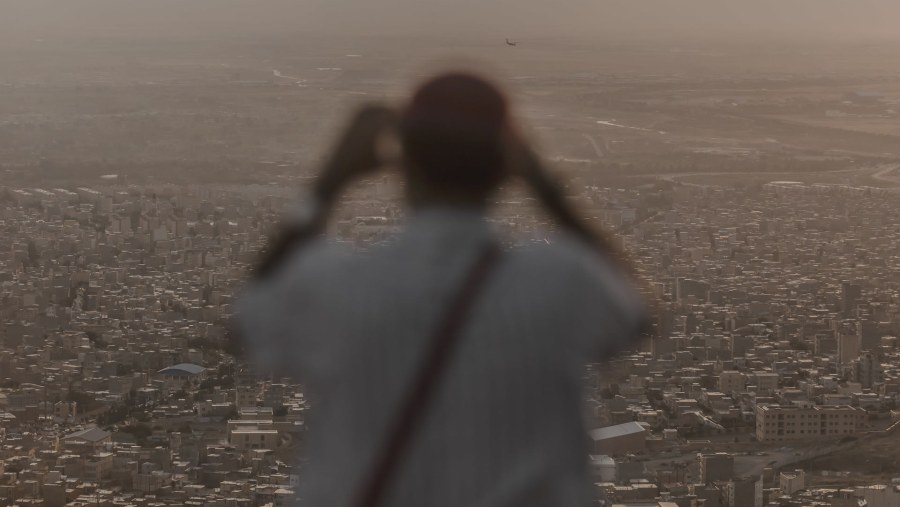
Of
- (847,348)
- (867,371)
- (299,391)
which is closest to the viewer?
(299,391)

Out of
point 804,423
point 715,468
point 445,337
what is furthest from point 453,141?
point 804,423

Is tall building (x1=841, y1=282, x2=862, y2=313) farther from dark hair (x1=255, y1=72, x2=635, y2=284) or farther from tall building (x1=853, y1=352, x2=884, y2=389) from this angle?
dark hair (x1=255, y1=72, x2=635, y2=284)

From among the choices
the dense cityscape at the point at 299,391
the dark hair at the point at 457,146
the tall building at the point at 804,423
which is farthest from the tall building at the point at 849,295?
the dark hair at the point at 457,146

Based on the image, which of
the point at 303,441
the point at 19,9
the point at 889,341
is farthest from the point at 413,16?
the point at 303,441

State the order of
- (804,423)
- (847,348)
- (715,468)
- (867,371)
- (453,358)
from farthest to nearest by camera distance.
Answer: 1. (847,348)
2. (867,371)
3. (804,423)
4. (715,468)
5. (453,358)

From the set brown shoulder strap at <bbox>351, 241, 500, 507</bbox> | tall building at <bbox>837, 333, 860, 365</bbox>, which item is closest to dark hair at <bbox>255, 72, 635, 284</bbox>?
brown shoulder strap at <bbox>351, 241, 500, 507</bbox>

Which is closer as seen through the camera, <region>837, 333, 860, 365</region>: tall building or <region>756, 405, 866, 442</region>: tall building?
<region>756, 405, 866, 442</region>: tall building

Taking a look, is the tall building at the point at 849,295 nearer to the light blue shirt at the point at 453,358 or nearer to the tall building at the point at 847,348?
the tall building at the point at 847,348

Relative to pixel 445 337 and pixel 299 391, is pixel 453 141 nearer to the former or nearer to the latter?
pixel 445 337
